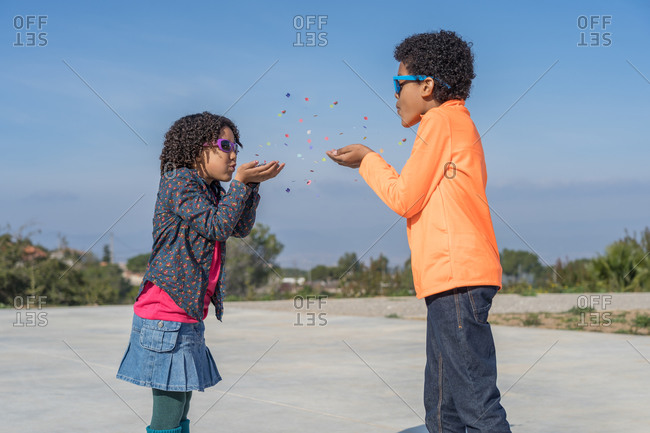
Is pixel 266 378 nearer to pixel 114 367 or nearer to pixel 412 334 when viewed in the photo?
pixel 114 367

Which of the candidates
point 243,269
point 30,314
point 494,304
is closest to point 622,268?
point 494,304

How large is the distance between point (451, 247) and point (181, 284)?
39.2 inches

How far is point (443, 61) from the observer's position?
8.60 ft

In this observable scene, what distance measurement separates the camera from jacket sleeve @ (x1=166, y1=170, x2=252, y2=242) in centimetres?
269

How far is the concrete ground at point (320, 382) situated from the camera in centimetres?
405

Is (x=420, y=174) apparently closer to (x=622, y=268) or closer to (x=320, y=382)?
(x=320, y=382)

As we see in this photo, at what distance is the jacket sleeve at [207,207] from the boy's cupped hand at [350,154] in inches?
13.8

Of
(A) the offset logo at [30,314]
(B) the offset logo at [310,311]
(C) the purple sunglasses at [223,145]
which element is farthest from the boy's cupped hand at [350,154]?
(A) the offset logo at [30,314]

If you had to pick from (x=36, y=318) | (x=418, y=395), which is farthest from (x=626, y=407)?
(x=36, y=318)

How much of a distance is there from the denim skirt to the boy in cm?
87

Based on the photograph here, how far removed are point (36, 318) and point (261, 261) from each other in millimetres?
7390

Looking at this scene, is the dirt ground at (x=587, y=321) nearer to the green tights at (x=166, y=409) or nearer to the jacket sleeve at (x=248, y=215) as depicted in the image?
the jacket sleeve at (x=248, y=215)

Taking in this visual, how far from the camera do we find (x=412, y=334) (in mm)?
8055

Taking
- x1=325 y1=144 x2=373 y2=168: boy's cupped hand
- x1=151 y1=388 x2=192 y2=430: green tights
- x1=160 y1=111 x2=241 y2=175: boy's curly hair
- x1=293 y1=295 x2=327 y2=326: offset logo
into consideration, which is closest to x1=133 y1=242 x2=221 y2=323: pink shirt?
x1=151 y1=388 x2=192 y2=430: green tights
